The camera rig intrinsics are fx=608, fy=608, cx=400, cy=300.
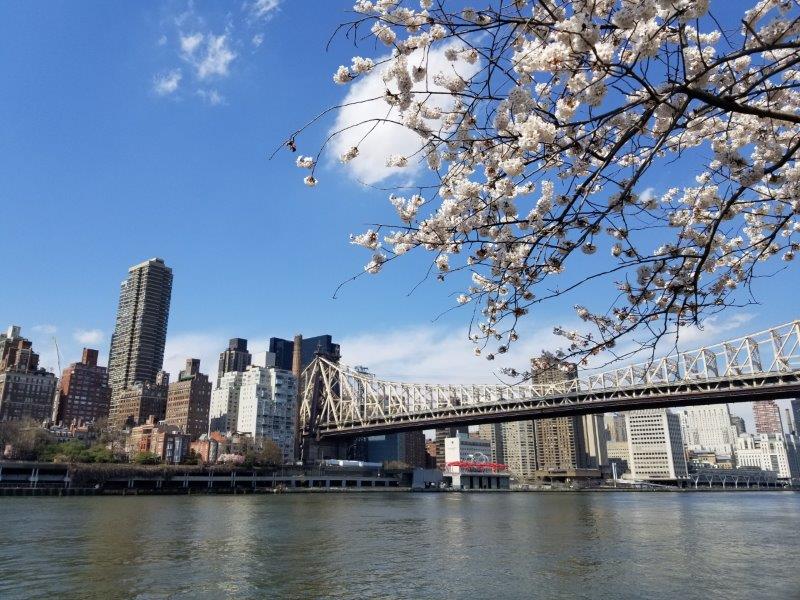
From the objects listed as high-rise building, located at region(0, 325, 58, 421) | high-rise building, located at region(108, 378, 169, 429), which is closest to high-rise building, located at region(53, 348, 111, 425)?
high-rise building, located at region(108, 378, 169, 429)

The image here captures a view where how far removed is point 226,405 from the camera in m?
142

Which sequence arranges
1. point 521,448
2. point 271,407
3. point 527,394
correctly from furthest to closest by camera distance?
point 521,448, point 271,407, point 527,394

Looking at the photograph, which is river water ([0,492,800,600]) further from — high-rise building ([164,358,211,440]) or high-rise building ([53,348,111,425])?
high-rise building ([53,348,111,425])

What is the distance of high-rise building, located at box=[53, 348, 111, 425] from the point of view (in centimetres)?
15162

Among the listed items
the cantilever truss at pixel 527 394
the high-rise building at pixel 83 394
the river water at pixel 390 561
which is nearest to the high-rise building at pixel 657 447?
the cantilever truss at pixel 527 394

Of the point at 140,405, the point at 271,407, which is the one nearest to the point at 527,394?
the point at 271,407

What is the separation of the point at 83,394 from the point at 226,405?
4124cm

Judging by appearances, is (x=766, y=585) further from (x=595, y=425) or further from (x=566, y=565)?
(x=595, y=425)

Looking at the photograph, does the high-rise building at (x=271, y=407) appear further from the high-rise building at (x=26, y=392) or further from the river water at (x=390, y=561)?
the river water at (x=390, y=561)

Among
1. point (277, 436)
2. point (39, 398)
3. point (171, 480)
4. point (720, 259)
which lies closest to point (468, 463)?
point (277, 436)

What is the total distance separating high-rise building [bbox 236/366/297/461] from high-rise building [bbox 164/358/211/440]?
9.54 meters

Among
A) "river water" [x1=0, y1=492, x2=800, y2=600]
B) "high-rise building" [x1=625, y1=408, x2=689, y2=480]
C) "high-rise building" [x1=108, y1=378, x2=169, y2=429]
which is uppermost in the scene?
"high-rise building" [x1=108, y1=378, x2=169, y2=429]

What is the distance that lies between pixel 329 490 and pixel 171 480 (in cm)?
2595

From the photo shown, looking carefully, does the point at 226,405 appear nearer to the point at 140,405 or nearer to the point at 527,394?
the point at 140,405
